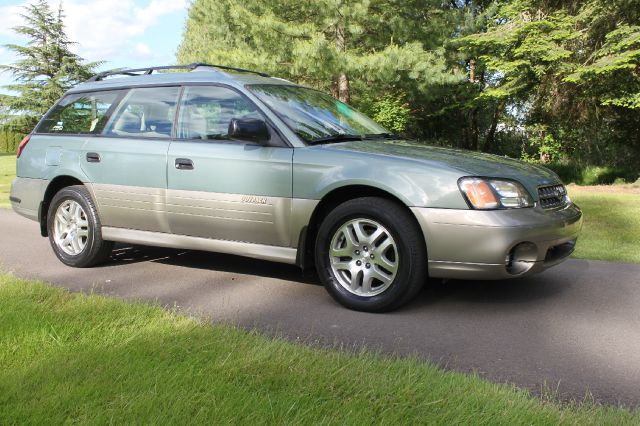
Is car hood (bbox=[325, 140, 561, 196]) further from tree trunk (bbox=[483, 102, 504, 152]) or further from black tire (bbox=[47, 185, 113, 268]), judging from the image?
tree trunk (bbox=[483, 102, 504, 152])

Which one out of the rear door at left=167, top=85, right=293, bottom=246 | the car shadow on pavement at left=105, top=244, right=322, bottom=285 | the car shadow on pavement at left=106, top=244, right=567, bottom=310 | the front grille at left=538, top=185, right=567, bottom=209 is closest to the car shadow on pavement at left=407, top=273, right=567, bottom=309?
the car shadow on pavement at left=106, top=244, right=567, bottom=310

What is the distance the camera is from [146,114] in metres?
5.40

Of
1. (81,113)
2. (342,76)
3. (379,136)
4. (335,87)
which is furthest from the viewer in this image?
(335,87)

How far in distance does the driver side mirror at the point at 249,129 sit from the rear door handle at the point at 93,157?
1.60 metres

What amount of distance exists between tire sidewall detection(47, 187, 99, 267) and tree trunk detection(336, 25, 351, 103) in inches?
411

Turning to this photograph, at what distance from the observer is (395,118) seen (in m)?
19.2

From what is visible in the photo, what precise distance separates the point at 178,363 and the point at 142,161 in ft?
8.63

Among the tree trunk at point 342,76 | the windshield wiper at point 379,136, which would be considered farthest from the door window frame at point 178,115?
the tree trunk at point 342,76

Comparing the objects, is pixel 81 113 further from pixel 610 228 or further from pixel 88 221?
pixel 610 228

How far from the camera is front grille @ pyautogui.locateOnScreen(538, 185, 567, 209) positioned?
4.28m

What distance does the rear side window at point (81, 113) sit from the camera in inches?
223

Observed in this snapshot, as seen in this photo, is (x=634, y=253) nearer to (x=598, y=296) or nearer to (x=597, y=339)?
(x=598, y=296)

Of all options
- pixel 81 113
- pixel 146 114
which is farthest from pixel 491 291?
pixel 81 113

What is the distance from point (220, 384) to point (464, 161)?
2.47m
